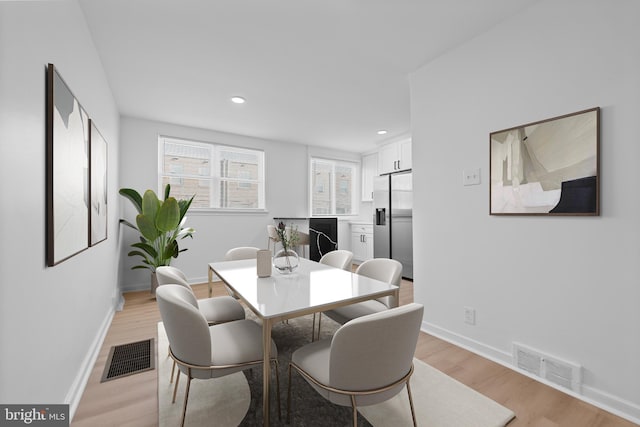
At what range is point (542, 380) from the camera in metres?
1.88

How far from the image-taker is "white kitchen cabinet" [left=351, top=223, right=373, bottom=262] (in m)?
5.94

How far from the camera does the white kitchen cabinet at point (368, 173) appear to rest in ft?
20.7

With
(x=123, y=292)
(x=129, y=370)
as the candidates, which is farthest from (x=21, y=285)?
(x=123, y=292)

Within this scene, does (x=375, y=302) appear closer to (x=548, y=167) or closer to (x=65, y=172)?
(x=548, y=167)

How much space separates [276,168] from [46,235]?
4264 millimetres

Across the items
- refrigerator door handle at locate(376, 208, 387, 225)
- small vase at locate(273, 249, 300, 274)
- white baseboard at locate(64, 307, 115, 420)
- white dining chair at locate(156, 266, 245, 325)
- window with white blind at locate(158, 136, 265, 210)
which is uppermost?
window with white blind at locate(158, 136, 265, 210)

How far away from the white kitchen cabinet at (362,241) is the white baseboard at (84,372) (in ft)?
15.0

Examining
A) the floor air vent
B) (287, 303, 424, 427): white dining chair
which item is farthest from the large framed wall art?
the floor air vent

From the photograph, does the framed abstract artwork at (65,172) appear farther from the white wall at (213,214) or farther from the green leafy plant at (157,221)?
the white wall at (213,214)

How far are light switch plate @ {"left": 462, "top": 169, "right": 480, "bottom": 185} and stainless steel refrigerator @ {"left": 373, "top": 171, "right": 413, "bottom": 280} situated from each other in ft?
6.66

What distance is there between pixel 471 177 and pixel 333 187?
4.18m

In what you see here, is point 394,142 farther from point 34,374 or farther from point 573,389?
point 34,374

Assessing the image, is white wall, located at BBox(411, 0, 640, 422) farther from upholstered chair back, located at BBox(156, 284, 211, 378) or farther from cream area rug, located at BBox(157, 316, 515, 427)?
upholstered chair back, located at BBox(156, 284, 211, 378)

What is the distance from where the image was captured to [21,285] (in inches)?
41.9
